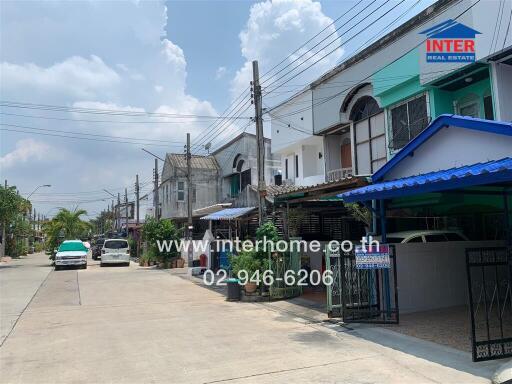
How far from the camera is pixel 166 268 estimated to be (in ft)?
86.5

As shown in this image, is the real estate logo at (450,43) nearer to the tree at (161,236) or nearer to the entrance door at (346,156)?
the entrance door at (346,156)

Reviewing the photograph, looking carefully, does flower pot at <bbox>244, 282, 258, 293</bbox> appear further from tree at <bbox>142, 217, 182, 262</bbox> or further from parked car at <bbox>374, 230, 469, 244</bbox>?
tree at <bbox>142, 217, 182, 262</bbox>

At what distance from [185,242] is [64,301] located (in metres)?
13.0

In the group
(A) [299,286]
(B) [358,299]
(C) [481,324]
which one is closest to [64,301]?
(A) [299,286]

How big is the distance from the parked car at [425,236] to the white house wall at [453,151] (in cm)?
150

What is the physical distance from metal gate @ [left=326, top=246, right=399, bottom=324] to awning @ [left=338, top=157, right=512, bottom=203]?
132cm

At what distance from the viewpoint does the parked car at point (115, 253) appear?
2928 centimetres

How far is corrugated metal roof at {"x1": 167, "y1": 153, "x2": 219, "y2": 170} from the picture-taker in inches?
1494

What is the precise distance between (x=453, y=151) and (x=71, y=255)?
76.8 feet

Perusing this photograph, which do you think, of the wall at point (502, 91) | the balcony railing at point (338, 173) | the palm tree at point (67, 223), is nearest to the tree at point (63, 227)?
the palm tree at point (67, 223)

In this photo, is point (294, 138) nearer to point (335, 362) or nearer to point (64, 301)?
point (64, 301)

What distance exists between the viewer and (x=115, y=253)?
96.2 feet

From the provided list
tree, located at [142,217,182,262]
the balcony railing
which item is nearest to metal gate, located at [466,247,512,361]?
the balcony railing

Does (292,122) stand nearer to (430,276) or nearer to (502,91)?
(502,91)
